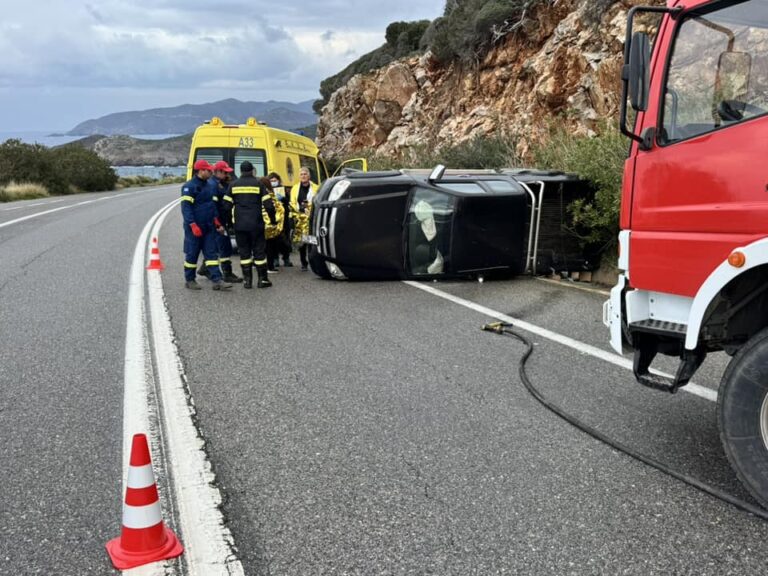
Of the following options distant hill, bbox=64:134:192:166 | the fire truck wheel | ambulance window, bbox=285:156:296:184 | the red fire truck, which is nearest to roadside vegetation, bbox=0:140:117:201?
ambulance window, bbox=285:156:296:184

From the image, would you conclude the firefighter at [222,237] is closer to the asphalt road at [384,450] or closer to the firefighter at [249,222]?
the firefighter at [249,222]

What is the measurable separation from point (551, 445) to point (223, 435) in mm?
1934

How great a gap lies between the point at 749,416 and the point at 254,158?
1104 centimetres

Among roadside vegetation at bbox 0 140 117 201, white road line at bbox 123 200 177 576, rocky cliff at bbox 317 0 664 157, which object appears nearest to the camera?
white road line at bbox 123 200 177 576

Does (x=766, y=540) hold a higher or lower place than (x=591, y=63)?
lower

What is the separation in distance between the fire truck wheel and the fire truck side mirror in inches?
52.0

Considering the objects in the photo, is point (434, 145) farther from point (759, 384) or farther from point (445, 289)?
point (759, 384)

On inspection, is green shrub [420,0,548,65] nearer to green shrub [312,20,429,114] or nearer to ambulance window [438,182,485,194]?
green shrub [312,20,429,114]

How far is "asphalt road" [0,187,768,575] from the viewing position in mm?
2779

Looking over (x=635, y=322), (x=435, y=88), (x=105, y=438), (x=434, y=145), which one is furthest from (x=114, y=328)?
(x=435, y=88)

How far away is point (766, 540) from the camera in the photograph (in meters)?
2.83

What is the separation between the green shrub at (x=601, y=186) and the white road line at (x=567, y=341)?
90.9 inches

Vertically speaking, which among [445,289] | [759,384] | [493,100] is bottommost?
[445,289]

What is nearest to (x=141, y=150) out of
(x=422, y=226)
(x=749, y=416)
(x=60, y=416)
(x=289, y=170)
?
(x=289, y=170)
